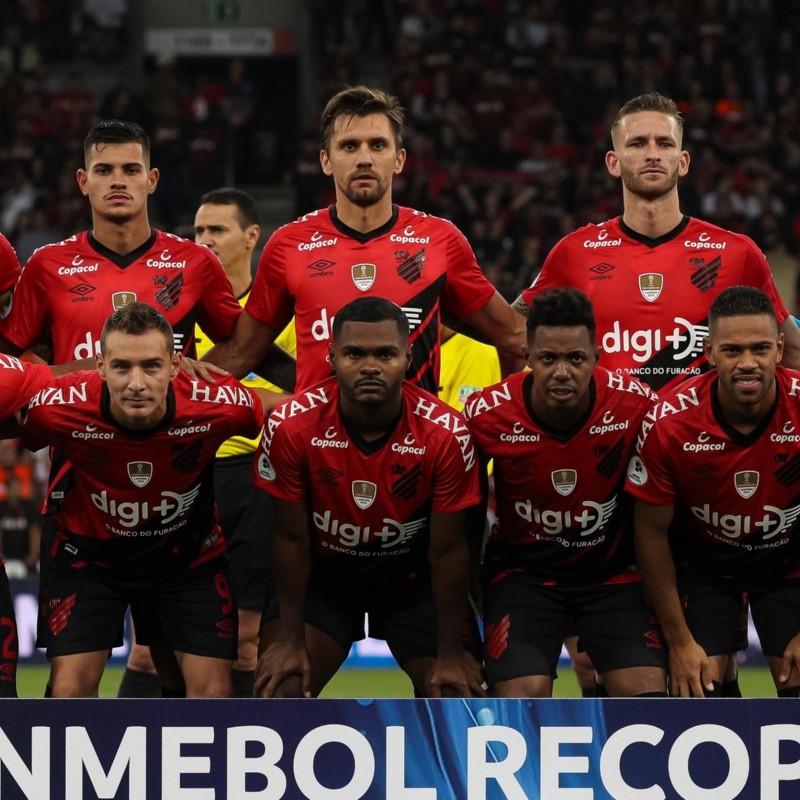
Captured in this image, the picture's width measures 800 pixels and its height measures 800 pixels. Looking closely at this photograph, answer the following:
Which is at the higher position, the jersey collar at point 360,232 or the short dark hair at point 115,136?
the short dark hair at point 115,136

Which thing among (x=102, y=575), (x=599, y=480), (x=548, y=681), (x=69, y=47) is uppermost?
(x=69, y=47)

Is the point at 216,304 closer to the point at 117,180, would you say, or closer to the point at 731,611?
the point at 117,180

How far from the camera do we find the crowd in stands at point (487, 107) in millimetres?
16938

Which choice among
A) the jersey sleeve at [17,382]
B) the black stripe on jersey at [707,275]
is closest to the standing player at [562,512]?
the black stripe on jersey at [707,275]

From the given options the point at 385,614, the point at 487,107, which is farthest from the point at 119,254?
the point at 487,107

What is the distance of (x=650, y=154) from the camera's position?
19.0ft

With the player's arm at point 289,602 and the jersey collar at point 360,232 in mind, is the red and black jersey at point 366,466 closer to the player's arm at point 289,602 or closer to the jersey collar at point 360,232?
the player's arm at point 289,602

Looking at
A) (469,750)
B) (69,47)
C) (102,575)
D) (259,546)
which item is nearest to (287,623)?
(102,575)

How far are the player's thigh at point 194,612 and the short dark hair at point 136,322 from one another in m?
0.93

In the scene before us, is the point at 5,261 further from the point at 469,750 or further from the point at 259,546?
the point at 469,750

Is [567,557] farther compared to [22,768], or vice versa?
[567,557]

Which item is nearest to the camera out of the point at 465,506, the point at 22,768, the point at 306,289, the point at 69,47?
the point at 22,768

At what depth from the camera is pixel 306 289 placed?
5727mm

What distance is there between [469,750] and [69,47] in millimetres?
17884
